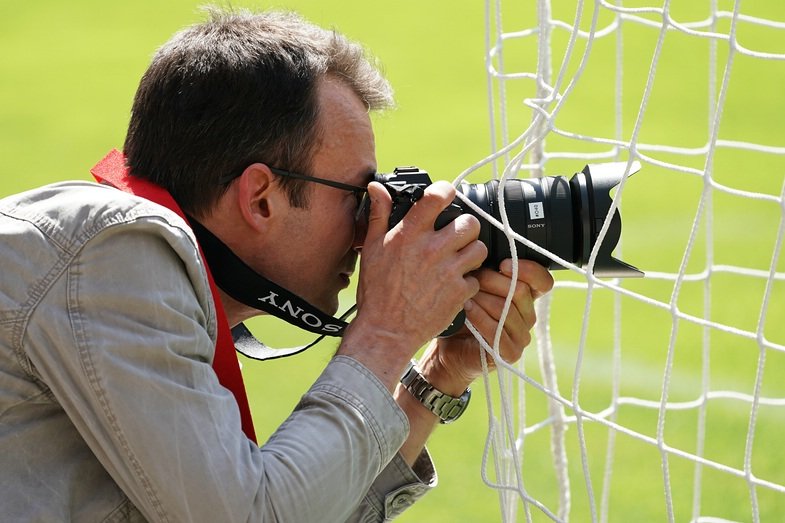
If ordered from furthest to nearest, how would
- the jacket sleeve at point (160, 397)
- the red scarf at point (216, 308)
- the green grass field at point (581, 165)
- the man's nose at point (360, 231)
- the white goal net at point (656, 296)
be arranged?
the green grass field at point (581, 165), the white goal net at point (656, 296), the man's nose at point (360, 231), the red scarf at point (216, 308), the jacket sleeve at point (160, 397)

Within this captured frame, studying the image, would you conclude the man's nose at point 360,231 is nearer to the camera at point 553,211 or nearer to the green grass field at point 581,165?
the camera at point 553,211

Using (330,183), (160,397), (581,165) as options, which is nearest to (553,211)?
(330,183)

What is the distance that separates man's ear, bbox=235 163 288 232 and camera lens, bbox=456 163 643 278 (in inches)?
9.5

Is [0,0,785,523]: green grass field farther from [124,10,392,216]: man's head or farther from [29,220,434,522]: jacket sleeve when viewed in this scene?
[29,220,434,522]: jacket sleeve

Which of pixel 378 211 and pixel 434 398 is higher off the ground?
pixel 378 211

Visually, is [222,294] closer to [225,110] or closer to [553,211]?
[225,110]

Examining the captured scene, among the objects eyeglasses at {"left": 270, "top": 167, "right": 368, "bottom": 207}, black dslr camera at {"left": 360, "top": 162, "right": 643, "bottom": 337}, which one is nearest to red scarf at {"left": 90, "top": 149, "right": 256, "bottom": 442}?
eyeglasses at {"left": 270, "top": 167, "right": 368, "bottom": 207}

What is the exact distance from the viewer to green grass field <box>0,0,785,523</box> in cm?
284

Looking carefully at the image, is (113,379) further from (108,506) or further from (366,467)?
(366,467)

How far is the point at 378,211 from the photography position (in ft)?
4.25

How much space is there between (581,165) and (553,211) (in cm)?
299

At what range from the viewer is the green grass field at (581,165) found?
2.84m

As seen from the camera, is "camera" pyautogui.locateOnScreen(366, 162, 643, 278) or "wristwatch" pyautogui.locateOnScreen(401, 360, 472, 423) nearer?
"camera" pyautogui.locateOnScreen(366, 162, 643, 278)

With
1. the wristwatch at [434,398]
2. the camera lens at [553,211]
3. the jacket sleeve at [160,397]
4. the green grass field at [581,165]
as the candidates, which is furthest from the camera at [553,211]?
the jacket sleeve at [160,397]
